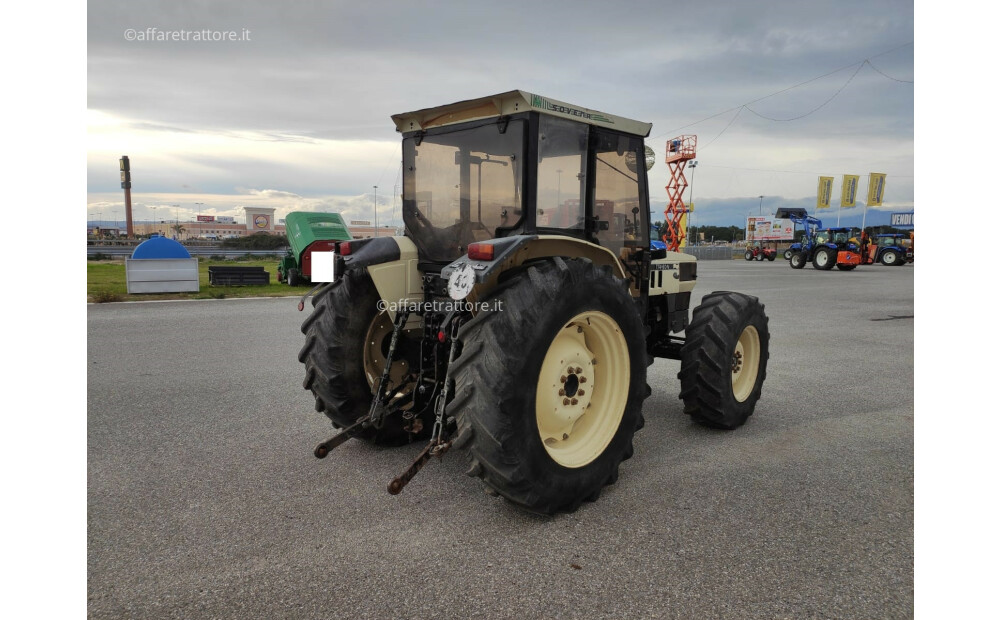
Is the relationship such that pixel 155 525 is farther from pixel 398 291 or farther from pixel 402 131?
pixel 402 131

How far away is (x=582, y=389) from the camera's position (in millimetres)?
3590

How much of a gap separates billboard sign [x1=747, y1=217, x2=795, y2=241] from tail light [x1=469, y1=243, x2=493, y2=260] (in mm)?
46413

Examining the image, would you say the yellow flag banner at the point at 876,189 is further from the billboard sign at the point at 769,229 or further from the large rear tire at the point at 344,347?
the large rear tire at the point at 344,347

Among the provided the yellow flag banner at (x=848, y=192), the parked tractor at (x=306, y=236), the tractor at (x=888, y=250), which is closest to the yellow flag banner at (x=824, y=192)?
the yellow flag banner at (x=848, y=192)

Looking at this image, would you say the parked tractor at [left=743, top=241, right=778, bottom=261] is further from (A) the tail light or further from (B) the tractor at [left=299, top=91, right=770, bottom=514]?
(A) the tail light

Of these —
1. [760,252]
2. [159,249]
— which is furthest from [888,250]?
[159,249]

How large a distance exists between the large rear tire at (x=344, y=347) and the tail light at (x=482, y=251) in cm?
126

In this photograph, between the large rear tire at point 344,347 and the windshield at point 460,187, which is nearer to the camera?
the windshield at point 460,187

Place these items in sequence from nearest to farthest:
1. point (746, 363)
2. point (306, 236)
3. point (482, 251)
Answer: point (482, 251) < point (746, 363) < point (306, 236)

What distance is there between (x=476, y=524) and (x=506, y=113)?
2.40 m

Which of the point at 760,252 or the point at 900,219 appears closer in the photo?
the point at 760,252

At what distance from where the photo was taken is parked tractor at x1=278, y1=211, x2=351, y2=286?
54.0ft

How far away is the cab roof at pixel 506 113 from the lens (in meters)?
3.43

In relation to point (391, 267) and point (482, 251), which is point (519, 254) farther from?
point (391, 267)
